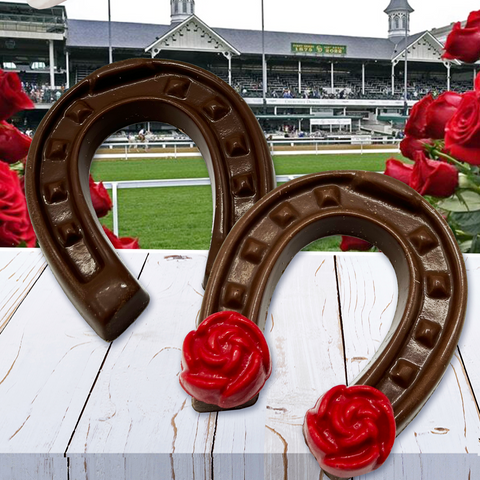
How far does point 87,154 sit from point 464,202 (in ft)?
1.31

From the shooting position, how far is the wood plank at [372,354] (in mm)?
365

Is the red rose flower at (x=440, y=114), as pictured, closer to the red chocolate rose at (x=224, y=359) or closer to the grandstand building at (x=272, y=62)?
the red chocolate rose at (x=224, y=359)

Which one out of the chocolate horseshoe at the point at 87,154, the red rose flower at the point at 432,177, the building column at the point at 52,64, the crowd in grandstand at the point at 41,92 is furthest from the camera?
the building column at the point at 52,64

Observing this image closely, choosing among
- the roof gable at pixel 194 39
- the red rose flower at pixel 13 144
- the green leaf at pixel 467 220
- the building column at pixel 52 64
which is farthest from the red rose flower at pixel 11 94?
the roof gable at pixel 194 39

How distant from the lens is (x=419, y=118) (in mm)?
661

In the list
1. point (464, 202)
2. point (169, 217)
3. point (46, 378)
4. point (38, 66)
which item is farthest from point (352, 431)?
point (38, 66)

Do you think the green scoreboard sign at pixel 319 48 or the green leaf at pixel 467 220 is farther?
the green scoreboard sign at pixel 319 48

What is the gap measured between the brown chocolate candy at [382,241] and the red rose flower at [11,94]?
42 cm

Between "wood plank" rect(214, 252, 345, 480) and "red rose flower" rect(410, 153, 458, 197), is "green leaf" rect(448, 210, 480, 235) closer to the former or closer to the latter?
"red rose flower" rect(410, 153, 458, 197)

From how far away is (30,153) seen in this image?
1.65ft

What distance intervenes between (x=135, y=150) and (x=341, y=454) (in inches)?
388

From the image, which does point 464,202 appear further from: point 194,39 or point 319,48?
point 319,48

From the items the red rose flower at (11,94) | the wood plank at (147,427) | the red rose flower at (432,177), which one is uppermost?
the red rose flower at (11,94)

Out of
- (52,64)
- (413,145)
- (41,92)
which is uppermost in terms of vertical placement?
(52,64)
